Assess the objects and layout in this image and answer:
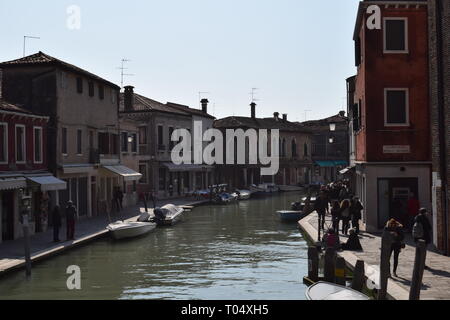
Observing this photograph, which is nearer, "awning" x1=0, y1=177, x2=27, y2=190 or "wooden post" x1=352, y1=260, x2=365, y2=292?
"wooden post" x1=352, y1=260, x2=365, y2=292

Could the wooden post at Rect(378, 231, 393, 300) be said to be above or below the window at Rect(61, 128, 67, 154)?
below

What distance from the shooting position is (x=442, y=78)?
60.8 feet

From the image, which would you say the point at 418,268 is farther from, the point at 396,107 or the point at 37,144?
the point at 37,144

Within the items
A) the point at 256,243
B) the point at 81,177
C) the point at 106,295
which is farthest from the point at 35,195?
the point at 106,295

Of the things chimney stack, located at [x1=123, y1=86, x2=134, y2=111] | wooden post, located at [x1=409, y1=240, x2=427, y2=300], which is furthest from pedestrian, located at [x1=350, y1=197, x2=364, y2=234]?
chimney stack, located at [x1=123, y1=86, x2=134, y2=111]

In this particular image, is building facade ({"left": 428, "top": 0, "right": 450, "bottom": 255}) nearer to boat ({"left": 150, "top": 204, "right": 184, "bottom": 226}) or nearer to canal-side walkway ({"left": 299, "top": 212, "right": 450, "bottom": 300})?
canal-side walkway ({"left": 299, "top": 212, "right": 450, "bottom": 300})

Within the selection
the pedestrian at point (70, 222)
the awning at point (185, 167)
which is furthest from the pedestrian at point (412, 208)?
the awning at point (185, 167)

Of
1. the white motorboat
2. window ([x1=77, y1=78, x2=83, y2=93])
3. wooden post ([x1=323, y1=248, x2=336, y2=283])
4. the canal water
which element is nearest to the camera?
wooden post ([x1=323, y1=248, x2=336, y2=283])

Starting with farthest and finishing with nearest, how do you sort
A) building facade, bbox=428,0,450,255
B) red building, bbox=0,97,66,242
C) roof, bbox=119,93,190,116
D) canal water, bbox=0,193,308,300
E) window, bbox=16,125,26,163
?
roof, bbox=119,93,190,116, window, bbox=16,125,26,163, red building, bbox=0,97,66,242, building facade, bbox=428,0,450,255, canal water, bbox=0,193,308,300

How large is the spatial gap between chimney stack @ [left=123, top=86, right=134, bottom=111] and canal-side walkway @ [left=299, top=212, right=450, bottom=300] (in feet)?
97.1

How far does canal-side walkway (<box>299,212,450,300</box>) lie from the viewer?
13334mm

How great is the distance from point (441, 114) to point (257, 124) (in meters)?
52.7

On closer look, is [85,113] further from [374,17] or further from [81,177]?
[374,17]
